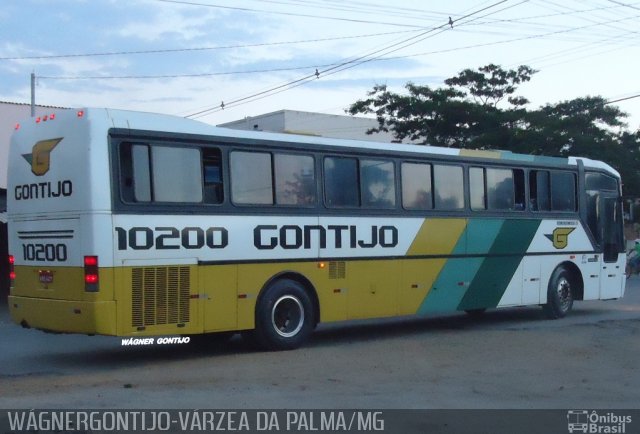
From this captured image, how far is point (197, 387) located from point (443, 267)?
6.71m

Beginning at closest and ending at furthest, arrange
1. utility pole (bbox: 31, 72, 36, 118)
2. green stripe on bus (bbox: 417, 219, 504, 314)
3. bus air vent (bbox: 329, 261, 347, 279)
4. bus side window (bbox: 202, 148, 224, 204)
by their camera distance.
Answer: bus side window (bbox: 202, 148, 224, 204), bus air vent (bbox: 329, 261, 347, 279), green stripe on bus (bbox: 417, 219, 504, 314), utility pole (bbox: 31, 72, 36, 118)

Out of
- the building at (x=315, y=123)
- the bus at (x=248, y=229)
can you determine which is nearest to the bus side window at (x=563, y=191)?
the bus at (x=248, y=229)

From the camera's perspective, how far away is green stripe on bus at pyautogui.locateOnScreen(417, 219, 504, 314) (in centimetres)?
1526

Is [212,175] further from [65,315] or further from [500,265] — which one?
[500,265]

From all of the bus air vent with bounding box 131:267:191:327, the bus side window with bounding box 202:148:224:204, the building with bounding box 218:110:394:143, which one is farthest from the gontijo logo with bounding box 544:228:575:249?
the building with bounding box 218:110:394:143

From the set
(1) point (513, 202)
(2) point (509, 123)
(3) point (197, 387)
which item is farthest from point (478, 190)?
(2) point (509, 123)

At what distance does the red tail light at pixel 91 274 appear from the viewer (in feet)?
35.7

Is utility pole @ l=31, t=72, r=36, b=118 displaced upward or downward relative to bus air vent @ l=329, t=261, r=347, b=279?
upward

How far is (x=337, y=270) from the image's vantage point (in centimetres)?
1366

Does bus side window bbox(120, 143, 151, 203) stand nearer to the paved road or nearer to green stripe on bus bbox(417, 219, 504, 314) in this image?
the paved road

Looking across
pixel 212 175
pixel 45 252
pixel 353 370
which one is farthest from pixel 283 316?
pixel 45 252

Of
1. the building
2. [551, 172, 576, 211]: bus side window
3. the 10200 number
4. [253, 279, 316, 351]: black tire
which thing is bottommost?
[253, 279, 316, 351]: black tire

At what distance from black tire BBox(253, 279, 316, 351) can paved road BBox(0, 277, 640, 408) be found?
0.27 m

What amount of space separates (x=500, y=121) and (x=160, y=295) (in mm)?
29422
